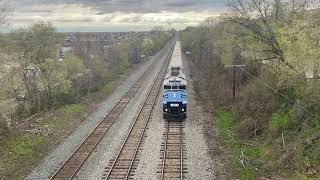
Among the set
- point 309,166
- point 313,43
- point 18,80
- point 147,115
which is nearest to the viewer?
point 309,166

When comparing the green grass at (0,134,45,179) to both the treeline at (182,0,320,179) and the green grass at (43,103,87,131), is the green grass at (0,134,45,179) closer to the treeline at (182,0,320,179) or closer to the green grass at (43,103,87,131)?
the green grass at (43,103,87,131)

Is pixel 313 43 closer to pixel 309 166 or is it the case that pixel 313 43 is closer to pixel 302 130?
pixel 302 130

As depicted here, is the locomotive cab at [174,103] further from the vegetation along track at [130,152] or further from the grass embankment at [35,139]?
the grass embankment at [35,139]

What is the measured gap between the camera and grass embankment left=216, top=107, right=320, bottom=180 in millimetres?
20328

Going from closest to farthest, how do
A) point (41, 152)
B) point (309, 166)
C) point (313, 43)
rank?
point (309, 166) → point (313, 43) → point (41, 152)

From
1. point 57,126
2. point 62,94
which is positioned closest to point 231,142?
point 57,126

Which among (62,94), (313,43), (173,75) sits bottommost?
(62,94)

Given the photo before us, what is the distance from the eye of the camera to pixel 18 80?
47250 mm

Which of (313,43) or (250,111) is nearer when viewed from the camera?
(313,43)

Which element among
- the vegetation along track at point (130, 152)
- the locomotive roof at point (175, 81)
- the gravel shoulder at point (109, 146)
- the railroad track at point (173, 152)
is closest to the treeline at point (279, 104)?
the railroad track at point (173, 152)

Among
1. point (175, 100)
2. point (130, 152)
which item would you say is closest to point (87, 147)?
point (130, 152)

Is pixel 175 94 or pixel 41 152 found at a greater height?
pixel 175 94

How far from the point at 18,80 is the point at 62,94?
527 centimetres

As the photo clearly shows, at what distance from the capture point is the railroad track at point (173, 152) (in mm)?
21587
